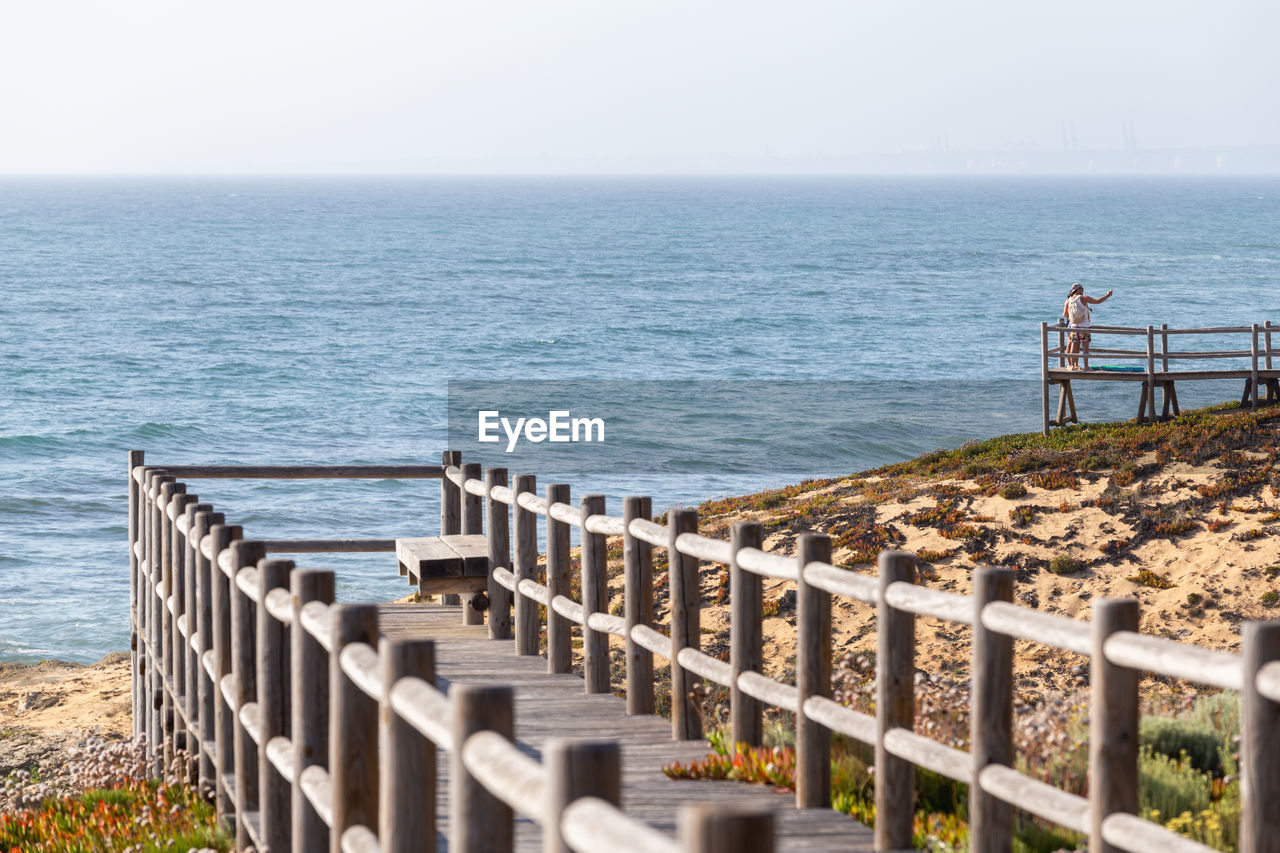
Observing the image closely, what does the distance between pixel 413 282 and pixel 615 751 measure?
92715mm

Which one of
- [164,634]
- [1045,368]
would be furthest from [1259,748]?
[1045,368]

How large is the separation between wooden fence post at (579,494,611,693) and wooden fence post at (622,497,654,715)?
1.16 feet

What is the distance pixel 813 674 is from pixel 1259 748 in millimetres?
2465

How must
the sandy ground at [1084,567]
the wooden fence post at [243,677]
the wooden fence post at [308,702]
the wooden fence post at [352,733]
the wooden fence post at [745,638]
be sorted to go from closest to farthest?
the wooden fence post at [352,733] → the wooden fence post at [308,702] → the wooden fence post at [243,677] → the wooden fence post at [745,638] → the sandy ground at [1084,567]

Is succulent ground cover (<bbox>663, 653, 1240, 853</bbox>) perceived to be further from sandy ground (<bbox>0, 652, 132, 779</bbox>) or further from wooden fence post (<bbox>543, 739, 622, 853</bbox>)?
sandy ground (<bbox>0, 652, 132, 779</bbox>)

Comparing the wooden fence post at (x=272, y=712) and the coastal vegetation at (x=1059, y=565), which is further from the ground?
the wooden fence post at (x=272, y=712)

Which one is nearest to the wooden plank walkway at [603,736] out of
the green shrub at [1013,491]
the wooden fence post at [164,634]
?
the wooden fence post at [164,634]

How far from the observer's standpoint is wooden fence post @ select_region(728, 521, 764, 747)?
22.4ft

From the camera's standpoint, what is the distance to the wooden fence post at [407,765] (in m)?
3.85

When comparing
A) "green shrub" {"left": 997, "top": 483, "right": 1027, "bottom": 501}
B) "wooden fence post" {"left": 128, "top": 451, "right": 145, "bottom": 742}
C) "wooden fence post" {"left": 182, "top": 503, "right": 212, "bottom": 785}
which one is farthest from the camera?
"green shrub" {"left": 997, "top": 483, "right": 1027, "bottom": 501}

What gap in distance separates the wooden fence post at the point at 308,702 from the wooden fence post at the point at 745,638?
2.18 meters

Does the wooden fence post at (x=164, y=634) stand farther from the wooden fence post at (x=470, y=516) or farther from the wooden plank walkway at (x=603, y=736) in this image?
the wooden fence post at (x=470, y=516)

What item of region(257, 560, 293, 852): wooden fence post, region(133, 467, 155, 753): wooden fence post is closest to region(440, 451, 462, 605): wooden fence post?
region(133, 467, 155, 753): wooden fence post

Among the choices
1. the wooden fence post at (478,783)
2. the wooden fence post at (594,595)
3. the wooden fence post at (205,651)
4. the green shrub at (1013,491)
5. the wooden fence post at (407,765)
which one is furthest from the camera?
the green shrub at (1013,491)
